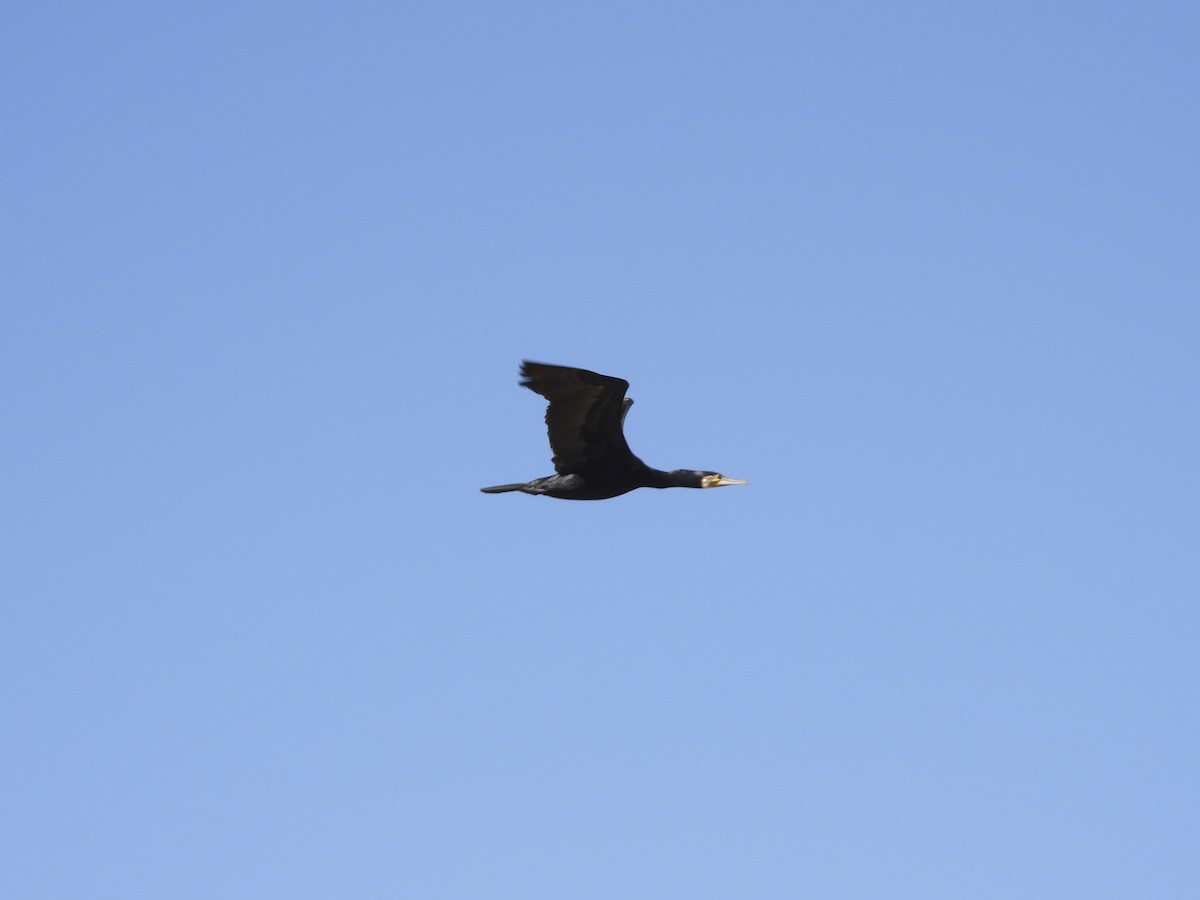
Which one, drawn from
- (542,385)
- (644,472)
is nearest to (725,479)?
(644,472)

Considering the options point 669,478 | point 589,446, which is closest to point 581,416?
point 589,446

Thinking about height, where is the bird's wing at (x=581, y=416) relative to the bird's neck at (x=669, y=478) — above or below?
above

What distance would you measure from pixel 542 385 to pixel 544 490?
7.06ft

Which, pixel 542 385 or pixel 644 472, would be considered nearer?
pixel 542 385

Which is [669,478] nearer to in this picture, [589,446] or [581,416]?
[589,446]

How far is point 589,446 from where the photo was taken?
24.2 meters

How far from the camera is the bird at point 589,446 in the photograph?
23.1 m

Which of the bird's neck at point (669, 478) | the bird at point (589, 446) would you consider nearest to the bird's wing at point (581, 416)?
the bird at point (589, 446)

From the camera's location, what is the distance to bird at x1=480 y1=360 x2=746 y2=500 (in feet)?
75.7

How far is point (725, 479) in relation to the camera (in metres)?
24.8

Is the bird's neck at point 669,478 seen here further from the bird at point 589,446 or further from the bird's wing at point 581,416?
the bird's wing at point 581,416

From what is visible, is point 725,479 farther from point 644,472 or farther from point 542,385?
point 542,385

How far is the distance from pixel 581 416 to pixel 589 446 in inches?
22.3

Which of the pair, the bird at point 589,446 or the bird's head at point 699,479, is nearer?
the bird at point 589,446
